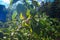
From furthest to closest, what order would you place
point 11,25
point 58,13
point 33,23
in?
point 58,13 → point 11,25 → point 33,23

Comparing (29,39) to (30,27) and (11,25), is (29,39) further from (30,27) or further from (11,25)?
(11,25)

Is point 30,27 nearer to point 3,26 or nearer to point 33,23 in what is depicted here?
point 33,23

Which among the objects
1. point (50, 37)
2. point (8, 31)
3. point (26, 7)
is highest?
point (26, 7)

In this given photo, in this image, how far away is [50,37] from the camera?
5.36 feet

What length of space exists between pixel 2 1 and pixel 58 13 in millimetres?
643

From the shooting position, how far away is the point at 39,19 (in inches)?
59.5

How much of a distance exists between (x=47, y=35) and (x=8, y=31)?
0.39m

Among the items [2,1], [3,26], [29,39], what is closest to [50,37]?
[29,39]

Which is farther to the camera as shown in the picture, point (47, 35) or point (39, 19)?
point (47, 35)

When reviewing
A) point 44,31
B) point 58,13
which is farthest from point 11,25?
point 58,13

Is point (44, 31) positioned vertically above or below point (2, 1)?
below

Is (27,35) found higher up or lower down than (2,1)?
lower down

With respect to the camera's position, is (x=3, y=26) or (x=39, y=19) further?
(x=3, y=26)

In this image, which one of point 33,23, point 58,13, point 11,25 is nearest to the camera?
point 33,23
